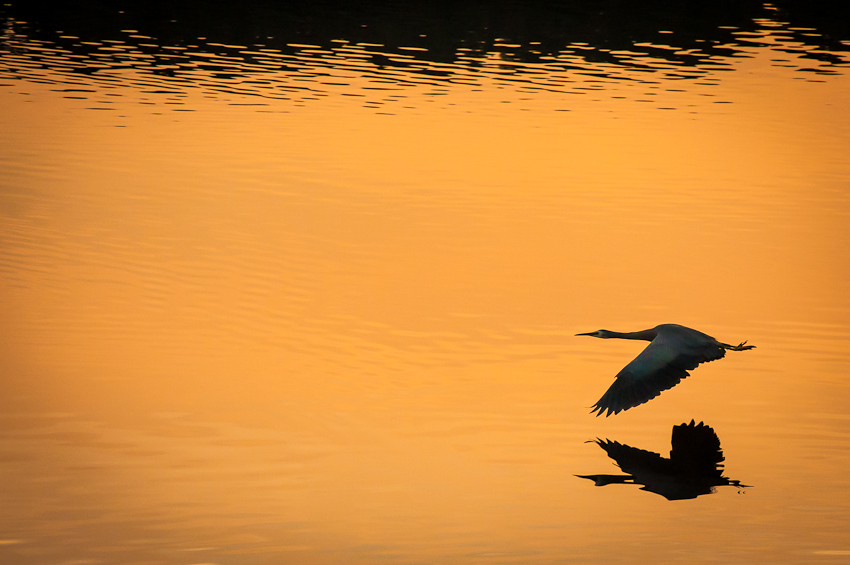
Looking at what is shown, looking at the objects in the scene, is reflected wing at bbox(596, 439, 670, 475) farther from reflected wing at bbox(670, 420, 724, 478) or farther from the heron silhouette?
the heron silhouette

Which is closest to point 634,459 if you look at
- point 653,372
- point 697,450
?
point 697,450

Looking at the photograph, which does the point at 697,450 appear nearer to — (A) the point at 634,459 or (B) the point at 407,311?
(A) the point at 634,459

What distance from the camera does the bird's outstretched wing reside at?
7.57 meters

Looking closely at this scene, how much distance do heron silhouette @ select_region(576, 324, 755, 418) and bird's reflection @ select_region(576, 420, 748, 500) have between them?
32 centimetres

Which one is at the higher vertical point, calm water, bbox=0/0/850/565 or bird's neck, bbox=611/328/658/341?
bird's neck, bbox=611/328/658/341

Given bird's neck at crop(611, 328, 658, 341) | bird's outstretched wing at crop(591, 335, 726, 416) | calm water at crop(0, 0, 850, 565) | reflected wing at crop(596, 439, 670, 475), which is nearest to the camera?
calm water at crop(0, 0, 850, 565)

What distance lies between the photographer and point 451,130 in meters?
17.3

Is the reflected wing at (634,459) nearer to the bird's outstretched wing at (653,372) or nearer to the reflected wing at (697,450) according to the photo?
the reflected wing at (697,450)

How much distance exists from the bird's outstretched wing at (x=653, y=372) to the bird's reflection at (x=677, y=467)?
0.32 m

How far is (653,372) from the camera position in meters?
7.73

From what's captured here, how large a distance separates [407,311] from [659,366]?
289 cm

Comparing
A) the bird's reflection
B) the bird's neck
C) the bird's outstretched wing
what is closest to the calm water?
the bird's reflection

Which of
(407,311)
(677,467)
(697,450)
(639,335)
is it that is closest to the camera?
(677,467)

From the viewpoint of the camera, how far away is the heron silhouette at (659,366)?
7.57m
